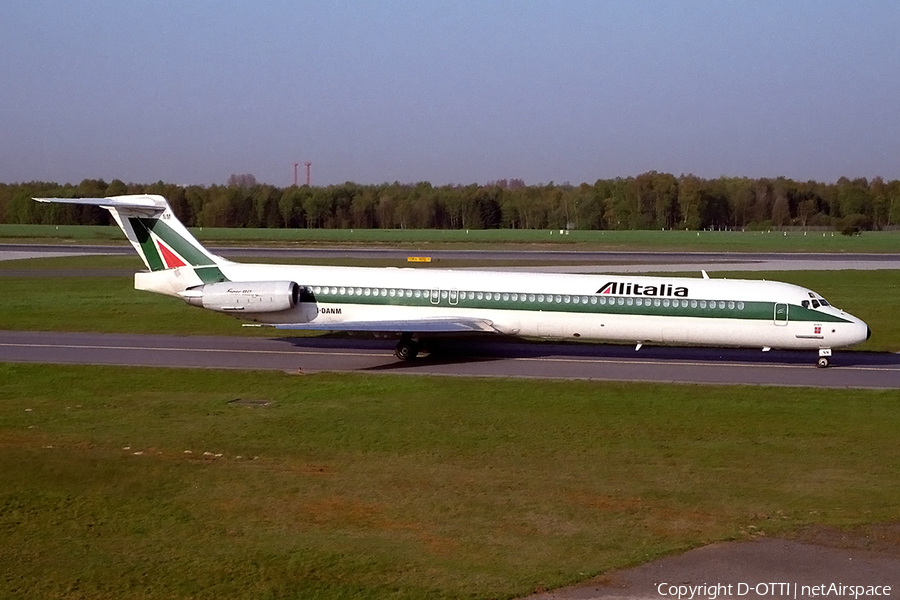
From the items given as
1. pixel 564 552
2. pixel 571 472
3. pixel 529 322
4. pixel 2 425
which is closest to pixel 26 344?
pixel 2 425

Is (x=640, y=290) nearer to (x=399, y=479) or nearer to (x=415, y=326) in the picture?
(x=415, y=326)

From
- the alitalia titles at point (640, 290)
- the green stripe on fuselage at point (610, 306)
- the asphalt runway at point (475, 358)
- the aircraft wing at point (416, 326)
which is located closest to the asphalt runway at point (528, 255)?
the asphalt runway at point (475, 358)

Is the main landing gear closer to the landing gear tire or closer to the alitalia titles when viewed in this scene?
the landing gear tire

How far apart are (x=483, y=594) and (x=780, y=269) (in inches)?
1967

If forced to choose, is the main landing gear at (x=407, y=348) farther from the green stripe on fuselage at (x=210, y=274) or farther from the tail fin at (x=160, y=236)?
the tail fin at (x=160, y=236)

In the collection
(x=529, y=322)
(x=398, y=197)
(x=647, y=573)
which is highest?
(x=398, y=197)

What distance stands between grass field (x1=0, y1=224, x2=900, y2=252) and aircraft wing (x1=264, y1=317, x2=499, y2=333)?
177ft

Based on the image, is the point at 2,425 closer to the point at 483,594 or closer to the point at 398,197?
the point at 483,594

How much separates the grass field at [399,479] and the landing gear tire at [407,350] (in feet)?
10.7

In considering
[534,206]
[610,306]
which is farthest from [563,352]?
[534,206]

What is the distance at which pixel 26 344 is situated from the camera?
29031 millimetres

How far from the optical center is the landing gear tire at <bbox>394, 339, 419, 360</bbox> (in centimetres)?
2709

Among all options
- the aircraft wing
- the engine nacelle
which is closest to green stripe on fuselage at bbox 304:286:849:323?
the aircraft wing

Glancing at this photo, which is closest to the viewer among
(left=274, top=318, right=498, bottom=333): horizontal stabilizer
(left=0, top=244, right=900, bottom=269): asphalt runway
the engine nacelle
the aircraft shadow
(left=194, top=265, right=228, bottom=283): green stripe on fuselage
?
(left=274, top=318, right=498, bottom=333): horizontal stabilizer
